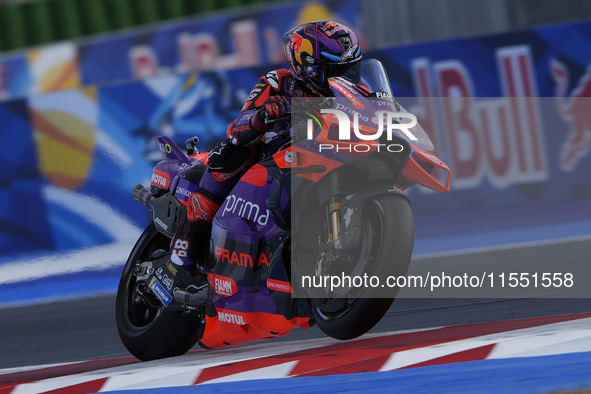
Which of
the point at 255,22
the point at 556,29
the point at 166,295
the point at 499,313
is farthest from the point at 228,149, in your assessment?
the point at 255,22

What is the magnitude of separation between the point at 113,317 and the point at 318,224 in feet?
10.2

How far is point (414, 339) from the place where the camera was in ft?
15.3

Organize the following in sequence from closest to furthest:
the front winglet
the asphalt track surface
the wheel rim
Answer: the asphalt track surface → the wheel rim → the front winglet

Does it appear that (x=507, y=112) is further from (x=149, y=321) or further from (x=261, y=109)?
(x=261, y=109)

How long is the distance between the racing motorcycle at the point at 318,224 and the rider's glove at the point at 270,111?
0.08 meters

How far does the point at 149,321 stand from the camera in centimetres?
571

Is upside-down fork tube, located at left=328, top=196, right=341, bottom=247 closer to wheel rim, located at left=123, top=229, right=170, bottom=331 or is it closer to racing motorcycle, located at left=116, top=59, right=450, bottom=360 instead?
racing motorcycle, located at left=116, top=59, right=450, bottom=360

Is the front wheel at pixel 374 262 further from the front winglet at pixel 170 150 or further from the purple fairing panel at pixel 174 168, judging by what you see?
the front winglet at pixel 170 150

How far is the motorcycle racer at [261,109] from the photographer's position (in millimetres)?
4555

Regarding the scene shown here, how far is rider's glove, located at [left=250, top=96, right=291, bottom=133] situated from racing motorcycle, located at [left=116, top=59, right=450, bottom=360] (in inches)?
→ 3.1

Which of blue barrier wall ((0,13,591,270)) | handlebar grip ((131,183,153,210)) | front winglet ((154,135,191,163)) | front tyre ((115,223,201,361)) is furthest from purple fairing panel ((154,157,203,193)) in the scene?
blue barrier wall ((0,13,591,270))

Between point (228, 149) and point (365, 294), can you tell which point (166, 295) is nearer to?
point (228, 149)

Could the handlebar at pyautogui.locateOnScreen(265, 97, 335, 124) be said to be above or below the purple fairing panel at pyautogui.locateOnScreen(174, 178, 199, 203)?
above

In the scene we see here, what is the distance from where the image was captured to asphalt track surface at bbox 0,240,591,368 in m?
5.59
